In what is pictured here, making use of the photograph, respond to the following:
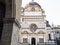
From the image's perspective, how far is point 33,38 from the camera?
27.4 m

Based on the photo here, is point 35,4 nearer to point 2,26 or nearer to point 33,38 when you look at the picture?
point 33,38

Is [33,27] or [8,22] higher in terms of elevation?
[8,22]

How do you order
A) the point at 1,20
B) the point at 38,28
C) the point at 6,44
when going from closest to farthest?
1. the point at 6,44
2. the point at 1,20
3. the point at 38,28

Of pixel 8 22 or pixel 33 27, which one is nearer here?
pixel 8 22

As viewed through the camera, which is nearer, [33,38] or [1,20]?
[1,20]

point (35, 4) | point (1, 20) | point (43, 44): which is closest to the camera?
point (1, 20)

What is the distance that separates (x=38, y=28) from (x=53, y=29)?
2.87 meters

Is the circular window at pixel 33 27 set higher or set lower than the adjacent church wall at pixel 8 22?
lower

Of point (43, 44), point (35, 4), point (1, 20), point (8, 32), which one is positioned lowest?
point (43, 44)

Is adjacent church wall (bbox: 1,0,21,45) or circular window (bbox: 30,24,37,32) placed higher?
adjacent church wall (bbox: 1,0,21,45)

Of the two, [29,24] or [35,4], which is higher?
[35,4]

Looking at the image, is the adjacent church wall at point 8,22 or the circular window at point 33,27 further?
the circular window at point 33,27

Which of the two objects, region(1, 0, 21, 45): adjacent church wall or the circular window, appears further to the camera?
the circular window

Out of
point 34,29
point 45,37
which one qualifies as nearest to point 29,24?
point 34,29
